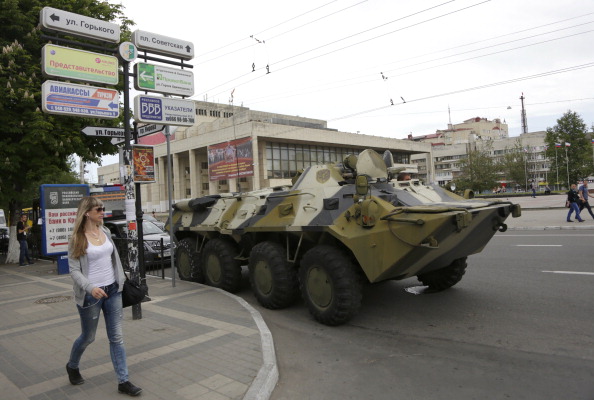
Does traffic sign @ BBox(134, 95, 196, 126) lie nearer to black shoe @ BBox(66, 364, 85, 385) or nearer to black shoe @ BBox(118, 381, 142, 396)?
black shoe @ BBox(66, 364, 85, 385)

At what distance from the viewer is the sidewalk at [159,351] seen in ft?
13.7

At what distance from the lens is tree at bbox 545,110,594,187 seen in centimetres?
6194

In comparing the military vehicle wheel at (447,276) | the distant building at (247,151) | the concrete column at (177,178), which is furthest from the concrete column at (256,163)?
the military vehicle wheel at (447,276)

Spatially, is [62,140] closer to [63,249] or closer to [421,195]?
[63,249]

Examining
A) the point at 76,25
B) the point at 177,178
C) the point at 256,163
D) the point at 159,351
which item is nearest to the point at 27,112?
the point at 76,25

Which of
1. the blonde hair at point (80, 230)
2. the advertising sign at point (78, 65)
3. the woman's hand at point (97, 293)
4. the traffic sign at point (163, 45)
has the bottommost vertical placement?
the woman's hand at point (97, 293)

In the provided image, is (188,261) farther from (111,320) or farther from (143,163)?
(111,320)

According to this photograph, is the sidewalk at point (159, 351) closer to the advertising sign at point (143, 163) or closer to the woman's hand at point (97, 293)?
the woman's hand at point (97, 293)

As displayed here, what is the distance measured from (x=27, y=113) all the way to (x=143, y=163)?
26.1ft

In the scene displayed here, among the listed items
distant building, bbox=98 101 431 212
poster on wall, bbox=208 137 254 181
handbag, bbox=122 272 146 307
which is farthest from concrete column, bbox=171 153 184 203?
handbag, bbox=122 272 146 307

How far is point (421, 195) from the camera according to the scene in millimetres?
6844

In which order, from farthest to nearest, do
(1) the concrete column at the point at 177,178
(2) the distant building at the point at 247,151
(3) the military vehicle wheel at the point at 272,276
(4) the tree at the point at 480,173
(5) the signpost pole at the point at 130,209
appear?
(1) the concrete column at the point at 177,178 → (4) the tree at the point at 480,173 → (2) the distant building at the point at 247,151 → (3) the military vehicle wheel at the point at 272,276 → (5) the signpost pole at the point at 130,209

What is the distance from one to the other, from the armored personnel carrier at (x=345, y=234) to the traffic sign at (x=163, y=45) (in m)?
2.86

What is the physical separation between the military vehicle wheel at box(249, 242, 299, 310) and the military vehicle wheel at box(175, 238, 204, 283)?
8.41 ft
